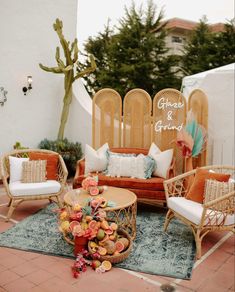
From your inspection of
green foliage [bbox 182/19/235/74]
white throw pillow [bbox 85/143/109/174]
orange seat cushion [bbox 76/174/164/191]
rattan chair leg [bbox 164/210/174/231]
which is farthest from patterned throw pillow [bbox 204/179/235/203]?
green foliage [bbox 182/19/235/74]

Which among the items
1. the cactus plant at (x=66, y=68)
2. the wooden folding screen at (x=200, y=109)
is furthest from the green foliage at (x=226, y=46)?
the wooden folding screen at (x=200, y=109)

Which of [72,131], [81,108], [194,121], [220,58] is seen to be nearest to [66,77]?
[81,108]

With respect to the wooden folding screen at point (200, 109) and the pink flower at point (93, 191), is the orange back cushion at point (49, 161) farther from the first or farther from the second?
the wooden folding screen at point (200, 109)

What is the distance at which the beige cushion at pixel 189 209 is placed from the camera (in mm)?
3465

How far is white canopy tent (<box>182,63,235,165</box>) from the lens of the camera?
17.2 feet

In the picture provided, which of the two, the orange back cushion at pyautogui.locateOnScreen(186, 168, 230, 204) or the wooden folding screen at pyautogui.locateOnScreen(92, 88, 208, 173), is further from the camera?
the wooden folding screen at pyautogui.locateOnScreen(92, 88, 208, 173)

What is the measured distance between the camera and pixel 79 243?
3.26 m

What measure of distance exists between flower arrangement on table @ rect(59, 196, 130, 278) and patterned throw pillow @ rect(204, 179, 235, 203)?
111 cm

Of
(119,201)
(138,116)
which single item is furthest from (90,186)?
(138,116)

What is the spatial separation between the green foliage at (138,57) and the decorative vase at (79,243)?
12.8 m

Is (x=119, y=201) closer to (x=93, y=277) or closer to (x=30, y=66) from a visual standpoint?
(x=93, y=277)

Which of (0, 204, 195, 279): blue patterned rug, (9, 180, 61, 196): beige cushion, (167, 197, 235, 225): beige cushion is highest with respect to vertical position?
(9, 180, 61, 196): beige cushion

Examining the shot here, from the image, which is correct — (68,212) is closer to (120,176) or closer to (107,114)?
(120,176)

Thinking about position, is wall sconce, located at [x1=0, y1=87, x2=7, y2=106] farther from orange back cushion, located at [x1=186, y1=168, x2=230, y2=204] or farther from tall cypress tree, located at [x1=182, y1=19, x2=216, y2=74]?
tall cypress tree, located at [x1=182, y1=19, x2=216, y2=74]
